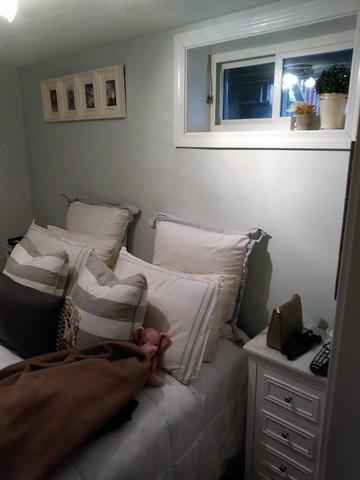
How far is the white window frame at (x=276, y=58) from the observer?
A: 141 cm

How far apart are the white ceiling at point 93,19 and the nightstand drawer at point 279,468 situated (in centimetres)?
185

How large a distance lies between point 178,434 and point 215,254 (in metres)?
0.75

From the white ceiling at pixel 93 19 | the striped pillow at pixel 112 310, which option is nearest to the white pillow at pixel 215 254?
the striped pillow at pixel 112 310

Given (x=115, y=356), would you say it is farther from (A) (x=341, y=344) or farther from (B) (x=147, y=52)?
(B) (x=147, y=52)

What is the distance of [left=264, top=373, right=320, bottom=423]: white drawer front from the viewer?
128 centimetres

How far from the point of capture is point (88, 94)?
2.19 meters

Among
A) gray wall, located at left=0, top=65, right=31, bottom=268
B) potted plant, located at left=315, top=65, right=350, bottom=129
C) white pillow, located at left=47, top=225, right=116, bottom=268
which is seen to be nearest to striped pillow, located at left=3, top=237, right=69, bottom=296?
white pillow, located at left=47, top=225, right=116, bottom=268

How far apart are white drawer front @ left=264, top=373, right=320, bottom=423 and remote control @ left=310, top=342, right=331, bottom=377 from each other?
116 mm

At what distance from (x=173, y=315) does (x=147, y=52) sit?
1.39m

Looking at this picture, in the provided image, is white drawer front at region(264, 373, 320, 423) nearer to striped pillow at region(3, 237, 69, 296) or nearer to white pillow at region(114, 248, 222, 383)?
white pillow at region(114, 248, 222, 383)

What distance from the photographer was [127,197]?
7.17 feet

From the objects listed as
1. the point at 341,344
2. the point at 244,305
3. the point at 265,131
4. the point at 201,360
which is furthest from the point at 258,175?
the point at 341,344

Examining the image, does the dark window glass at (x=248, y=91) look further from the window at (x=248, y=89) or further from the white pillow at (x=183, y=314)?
the white pillow at (x=183, y=314)

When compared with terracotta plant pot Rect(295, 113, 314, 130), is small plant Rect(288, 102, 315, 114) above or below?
above
